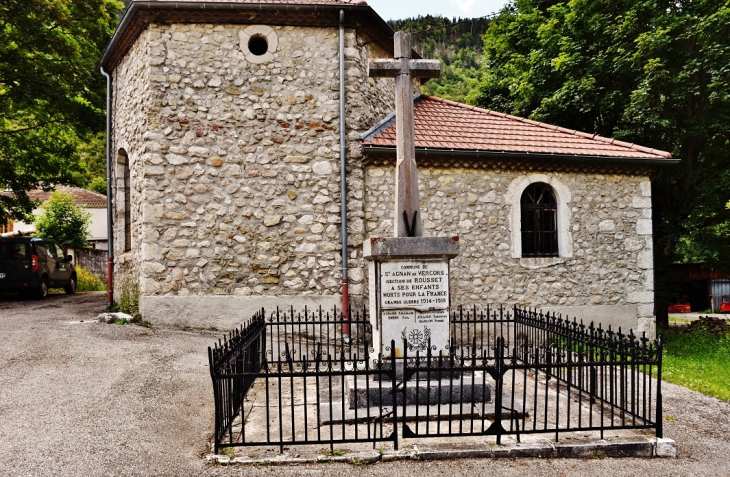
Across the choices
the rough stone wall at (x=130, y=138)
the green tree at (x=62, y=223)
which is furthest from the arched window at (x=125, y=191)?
the green tree at (x=62, y=223)

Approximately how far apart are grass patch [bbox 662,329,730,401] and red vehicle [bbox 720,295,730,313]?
1417 centimetres

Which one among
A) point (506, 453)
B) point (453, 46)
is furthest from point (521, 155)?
point (453, 46)

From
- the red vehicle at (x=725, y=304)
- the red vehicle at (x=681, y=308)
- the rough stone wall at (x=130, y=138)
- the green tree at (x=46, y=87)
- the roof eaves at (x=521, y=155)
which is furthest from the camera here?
the red vehicle at (x=681, y=308)

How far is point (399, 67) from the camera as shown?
19.6 ft

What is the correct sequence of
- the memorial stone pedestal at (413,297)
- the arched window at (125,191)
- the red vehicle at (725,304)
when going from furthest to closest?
the red vehicle at (725,304)
the arched window at (125,191)
the memorial stone pedestal at (413,297)

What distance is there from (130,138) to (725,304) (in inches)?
1097

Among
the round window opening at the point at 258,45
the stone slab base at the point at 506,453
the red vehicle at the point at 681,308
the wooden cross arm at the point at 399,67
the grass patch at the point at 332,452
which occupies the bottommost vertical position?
the red vehicle at the point at 681,308

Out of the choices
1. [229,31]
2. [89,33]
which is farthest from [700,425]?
[89,33]

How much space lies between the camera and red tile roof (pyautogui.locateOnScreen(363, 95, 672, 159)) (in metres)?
10.2

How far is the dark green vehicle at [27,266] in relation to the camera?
13.2m

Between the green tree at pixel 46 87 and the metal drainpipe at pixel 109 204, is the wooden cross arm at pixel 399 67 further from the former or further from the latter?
the green tree at pixel 46 87

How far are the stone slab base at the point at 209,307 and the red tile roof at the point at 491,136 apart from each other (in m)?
3.47

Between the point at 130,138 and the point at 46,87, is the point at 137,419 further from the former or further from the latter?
the point at 46,87

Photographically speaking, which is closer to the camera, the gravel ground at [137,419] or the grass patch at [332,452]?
the gravel ground at [137,419]
